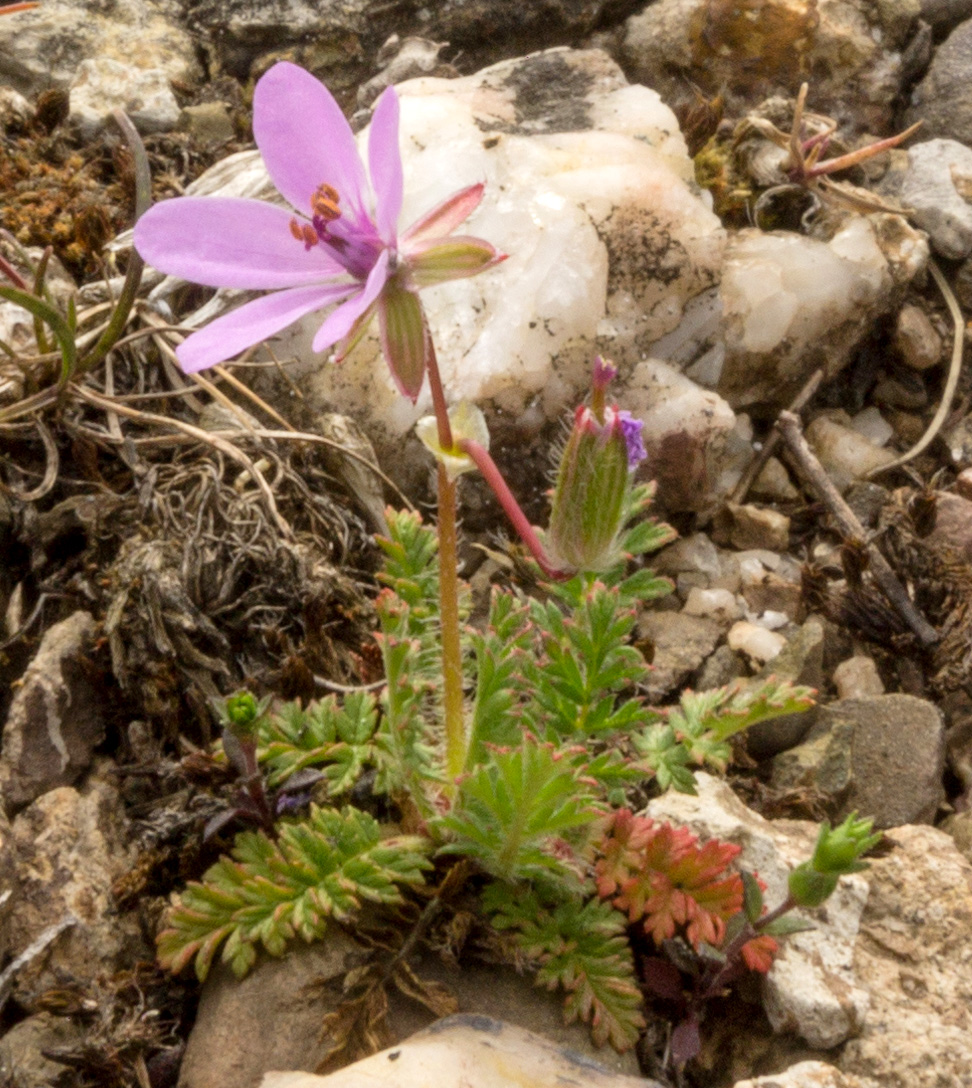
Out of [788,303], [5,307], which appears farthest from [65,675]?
[788,303]

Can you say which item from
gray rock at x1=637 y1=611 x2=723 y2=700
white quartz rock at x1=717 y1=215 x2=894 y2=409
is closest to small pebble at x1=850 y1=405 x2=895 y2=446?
white quartz rock at x1=717 y1=215 x2=894 y2=409

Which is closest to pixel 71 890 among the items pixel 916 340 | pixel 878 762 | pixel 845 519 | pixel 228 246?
pixel 228 246

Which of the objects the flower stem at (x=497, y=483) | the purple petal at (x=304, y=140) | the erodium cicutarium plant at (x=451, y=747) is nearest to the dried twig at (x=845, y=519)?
the erodium cicutarium plant at (x=451, y=747)

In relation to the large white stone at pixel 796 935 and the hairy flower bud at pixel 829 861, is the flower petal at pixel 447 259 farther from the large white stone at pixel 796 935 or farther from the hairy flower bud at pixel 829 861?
the large white stone at pixel 796 935

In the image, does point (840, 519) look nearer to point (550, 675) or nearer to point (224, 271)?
point (550, 675)

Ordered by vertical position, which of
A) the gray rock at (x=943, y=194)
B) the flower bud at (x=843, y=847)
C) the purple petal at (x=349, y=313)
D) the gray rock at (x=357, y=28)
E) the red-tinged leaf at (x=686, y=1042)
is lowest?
the red-tinged leaf at (x=686, y=1042)

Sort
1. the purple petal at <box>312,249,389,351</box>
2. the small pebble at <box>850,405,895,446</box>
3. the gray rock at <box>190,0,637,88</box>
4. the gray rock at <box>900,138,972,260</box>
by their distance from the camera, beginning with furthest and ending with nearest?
the gray rock at <box>190,0,637,88</box>
the gray rock at <box>900,138,972,260</box>
the small pebble at <box>850,405,895,446</box>
the purple petal at <box>312,249,389,351</box>

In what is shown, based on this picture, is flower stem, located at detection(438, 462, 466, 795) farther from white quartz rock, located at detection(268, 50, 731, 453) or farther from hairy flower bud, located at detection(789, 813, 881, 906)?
white quartz rock, located at detection(268, 50, 731, 453)
